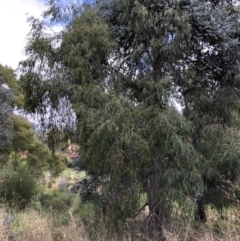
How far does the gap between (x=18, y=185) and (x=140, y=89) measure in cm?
645

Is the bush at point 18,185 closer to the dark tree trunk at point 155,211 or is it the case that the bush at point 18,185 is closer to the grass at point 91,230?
the grass at point 91,230

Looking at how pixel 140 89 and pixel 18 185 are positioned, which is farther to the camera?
pixel 18 185

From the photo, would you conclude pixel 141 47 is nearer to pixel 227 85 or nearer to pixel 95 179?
pixel 227 85

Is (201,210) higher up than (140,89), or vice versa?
(140,89)

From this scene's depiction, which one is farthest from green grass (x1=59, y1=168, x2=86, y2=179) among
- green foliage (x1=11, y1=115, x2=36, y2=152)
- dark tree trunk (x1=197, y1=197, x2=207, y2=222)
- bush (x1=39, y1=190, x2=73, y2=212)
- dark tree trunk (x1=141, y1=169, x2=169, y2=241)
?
dark tree trunk (x1=141, y1=169, x2=169, y2=241)

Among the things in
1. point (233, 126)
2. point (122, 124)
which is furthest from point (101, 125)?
point (233, 126)

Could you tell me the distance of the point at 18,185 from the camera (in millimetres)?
11867

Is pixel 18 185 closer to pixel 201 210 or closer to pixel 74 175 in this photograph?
pixel 201 210

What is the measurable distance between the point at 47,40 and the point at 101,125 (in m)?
2.70

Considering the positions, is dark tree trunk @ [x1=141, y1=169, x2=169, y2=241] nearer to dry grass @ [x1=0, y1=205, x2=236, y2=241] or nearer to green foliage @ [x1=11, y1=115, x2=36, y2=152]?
dry grass @ [x1=0, y1=205, x2=236, y2=241]

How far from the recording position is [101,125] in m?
6.38

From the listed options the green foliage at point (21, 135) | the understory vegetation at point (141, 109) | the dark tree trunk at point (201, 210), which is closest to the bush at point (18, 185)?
the understory vegetation at point (141, 109)

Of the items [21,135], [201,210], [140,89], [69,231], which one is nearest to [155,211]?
[201,210]

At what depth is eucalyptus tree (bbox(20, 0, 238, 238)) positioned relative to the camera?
663cm
